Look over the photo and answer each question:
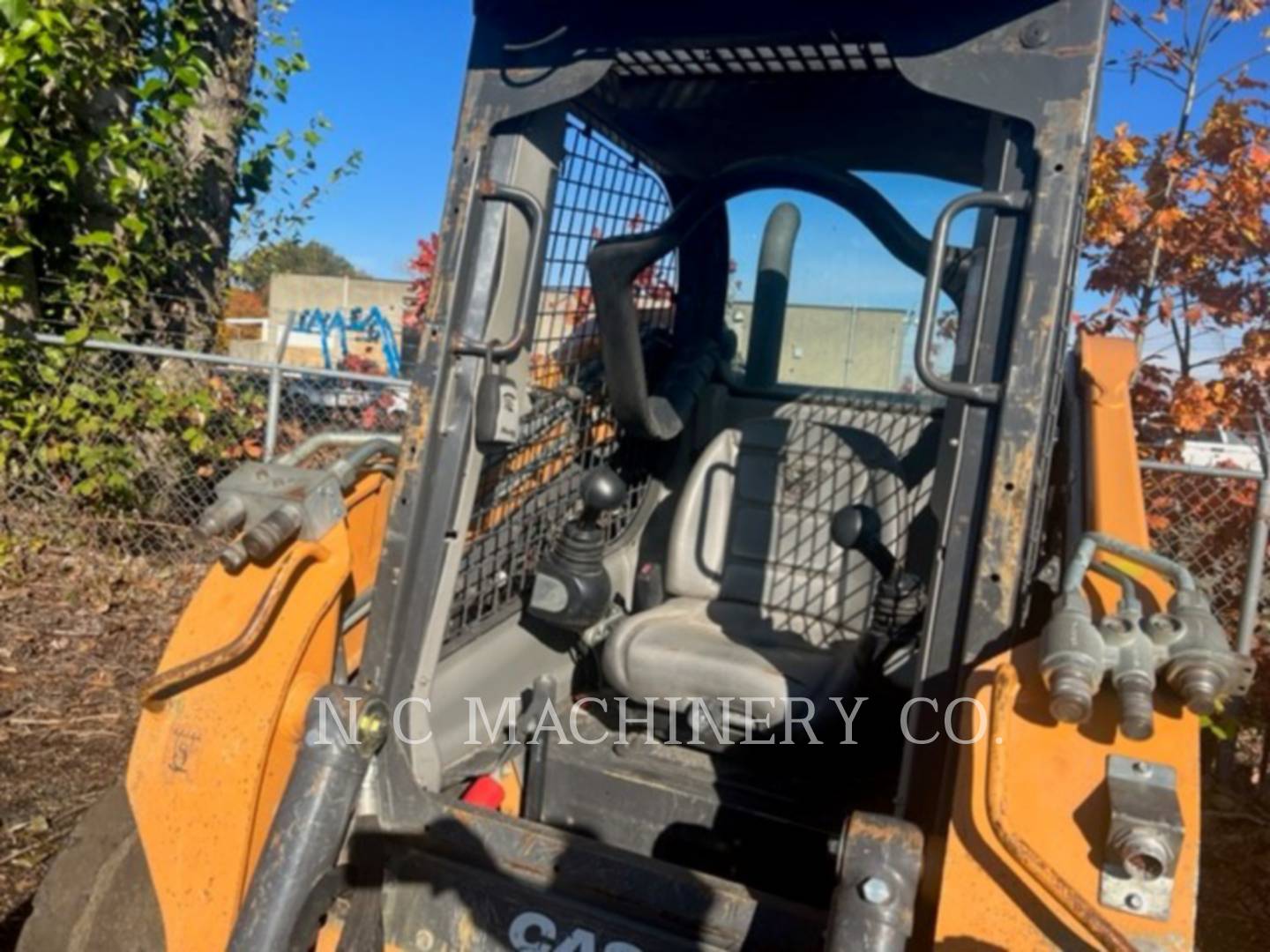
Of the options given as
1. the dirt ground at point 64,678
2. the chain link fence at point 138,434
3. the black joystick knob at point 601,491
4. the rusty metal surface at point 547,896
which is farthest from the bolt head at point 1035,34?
the chain link fence at point 138,434

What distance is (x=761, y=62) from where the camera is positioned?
2566 mm

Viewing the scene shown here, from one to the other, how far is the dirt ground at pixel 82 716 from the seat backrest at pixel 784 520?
5.81ft


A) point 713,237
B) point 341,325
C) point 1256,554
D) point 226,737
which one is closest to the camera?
point 226,737

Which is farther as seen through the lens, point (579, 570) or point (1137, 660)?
point (579, 570)

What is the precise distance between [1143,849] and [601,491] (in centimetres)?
150

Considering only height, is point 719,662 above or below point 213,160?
below

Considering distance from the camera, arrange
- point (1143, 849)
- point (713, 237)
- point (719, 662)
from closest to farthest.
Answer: point (1143, 849) → point (719, 662) → point (713, 237)

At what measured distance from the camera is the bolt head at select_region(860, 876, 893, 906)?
58.4 inches

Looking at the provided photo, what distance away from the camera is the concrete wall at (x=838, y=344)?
3.01 metres

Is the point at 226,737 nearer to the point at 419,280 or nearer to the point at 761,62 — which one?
the point at 761,62

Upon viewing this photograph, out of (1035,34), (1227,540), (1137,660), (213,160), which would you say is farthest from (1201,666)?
(213,160)

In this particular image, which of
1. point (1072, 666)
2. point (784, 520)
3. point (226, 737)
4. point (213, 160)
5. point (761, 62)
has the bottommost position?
point (226, 737)

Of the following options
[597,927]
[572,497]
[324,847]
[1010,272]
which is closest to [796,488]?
[572,497]

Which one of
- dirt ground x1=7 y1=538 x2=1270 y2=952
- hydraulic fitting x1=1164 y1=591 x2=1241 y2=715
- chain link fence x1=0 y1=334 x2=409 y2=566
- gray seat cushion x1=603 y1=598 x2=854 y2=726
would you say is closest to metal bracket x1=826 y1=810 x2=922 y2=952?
hydraulic fitting x1=1164 y1=591 x2=1241 y2=715
